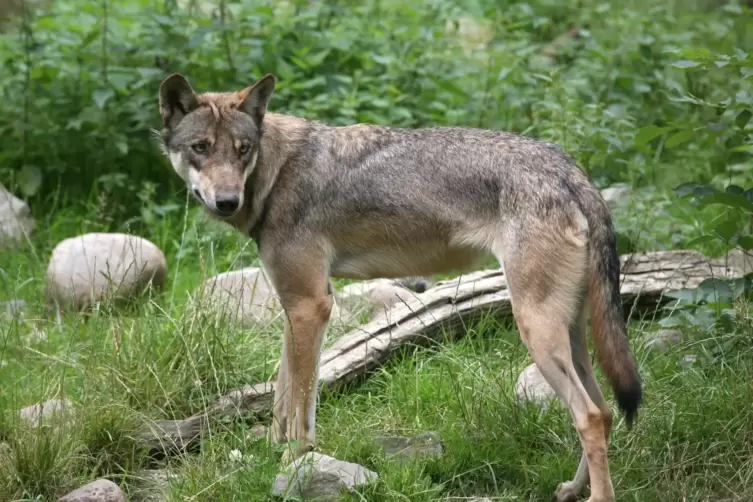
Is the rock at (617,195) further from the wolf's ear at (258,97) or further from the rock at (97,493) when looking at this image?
the rock at (97,493)

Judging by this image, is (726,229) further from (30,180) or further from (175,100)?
(30,180)

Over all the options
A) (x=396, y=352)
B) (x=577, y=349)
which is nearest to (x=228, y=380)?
(x=396, y=352)

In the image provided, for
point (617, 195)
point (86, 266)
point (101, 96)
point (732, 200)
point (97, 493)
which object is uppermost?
point (732, 200)

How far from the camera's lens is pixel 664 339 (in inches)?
261

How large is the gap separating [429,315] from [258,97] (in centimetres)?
191

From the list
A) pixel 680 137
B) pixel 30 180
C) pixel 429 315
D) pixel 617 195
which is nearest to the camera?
pixel 680 137

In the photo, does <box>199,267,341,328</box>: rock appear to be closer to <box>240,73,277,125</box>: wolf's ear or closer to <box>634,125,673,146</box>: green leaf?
<box>240,73,277,125</box>: wolf's ear

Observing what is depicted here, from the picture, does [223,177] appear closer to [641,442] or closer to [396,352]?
[396,352]

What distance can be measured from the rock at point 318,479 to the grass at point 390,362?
10 centimetres

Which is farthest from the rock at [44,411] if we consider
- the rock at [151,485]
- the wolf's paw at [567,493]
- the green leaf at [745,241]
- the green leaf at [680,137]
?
the green leaf at [745,241]

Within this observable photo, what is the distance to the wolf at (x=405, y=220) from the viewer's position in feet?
17.0

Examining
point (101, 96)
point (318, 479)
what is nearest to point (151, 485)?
point (318, 479)

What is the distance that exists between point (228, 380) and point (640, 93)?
5840 millimetres

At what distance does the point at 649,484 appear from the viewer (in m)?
5.25
